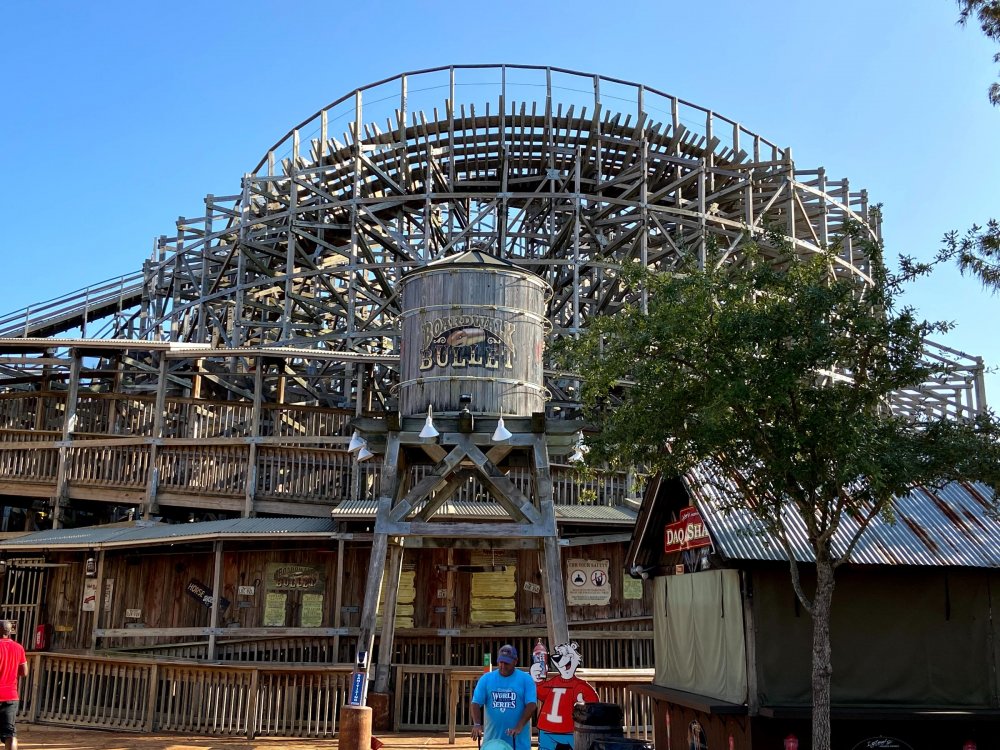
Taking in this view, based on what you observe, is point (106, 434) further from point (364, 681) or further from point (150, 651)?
point (364, 681)

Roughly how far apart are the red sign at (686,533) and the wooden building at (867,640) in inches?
5.0

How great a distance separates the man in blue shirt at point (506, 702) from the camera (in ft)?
30.4

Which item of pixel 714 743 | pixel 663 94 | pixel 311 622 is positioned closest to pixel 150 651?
pixel 311 622

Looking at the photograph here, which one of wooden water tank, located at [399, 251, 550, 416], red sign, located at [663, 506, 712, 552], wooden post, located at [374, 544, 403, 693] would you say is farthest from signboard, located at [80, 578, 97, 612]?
red sign, located at [663, 506, 712, 552]

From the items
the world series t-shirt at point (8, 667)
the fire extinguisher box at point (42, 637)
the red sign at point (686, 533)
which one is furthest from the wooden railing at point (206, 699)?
the red sign at point (686, 533)

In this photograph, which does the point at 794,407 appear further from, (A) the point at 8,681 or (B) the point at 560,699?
(A) the point at 8,681

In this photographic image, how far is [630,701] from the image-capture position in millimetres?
15477

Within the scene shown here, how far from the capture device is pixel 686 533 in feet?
43.9

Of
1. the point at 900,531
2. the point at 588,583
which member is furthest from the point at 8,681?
the point at 588,583

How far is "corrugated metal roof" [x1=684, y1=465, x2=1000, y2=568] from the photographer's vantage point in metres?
11.6

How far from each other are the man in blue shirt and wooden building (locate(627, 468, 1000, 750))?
2.88 meters

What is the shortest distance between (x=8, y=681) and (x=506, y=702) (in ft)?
21.6

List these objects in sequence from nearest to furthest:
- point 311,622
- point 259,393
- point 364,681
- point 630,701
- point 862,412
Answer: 1. point 862,412
2. point 364,681
3. point 630,701
4. point 311,622
5. point 259,393

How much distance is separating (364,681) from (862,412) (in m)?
6.75
